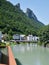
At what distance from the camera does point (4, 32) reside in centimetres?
8719

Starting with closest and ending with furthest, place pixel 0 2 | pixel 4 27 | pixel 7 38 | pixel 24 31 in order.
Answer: pixel 7 38 → pixel 4 27 → pixel 24 31 → pixel 0 2

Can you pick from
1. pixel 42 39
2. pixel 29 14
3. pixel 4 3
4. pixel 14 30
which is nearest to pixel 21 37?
pixel 14 30

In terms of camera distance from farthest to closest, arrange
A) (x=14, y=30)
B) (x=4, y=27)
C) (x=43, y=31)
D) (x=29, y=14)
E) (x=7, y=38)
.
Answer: (x=29, y=14)
(x=14, y=30)
(x=4, y=27)
(x=7, y=38)
(x=43, y=31)

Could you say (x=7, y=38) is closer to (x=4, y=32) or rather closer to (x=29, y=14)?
(x=4, y=32)

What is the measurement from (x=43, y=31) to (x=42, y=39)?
206 cm

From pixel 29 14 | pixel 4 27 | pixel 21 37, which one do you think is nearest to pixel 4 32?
pixel 4 27

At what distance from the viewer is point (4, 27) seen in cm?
8719

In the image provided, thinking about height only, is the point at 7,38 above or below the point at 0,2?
below

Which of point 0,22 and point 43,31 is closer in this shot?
point 43,31

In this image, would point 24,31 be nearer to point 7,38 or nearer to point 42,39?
point 7,38

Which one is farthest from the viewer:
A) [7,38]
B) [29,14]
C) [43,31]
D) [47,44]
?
[29,14]

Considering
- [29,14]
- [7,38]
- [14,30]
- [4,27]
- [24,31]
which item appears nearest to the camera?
[7,38]

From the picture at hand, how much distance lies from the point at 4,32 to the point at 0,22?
15.6 feet

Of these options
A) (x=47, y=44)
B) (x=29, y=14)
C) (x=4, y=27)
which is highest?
(x=29, y=14)
